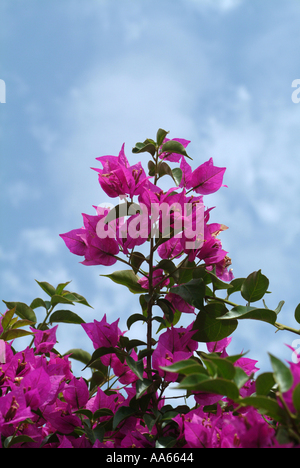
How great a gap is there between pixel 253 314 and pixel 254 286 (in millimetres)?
103

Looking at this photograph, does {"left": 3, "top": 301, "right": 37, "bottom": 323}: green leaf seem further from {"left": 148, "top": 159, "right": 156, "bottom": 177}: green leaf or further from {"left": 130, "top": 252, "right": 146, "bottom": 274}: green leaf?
{"left": 148, "top": 159, "right": 156, "bottom": 177}: green leaf

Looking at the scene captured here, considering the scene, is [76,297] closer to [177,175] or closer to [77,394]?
[77,394]

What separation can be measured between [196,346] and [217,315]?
102 mm

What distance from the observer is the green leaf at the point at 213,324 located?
A: 2.70 ft

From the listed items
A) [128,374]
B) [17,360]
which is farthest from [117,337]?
[17,360]

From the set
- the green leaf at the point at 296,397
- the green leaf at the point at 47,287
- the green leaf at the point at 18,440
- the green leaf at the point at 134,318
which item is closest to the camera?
the green leaf at the point at 296,397

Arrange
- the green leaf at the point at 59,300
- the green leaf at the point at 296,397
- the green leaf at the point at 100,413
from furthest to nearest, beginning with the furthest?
1. the green leaf at the point at 59,300
2. the green leaf at the point at 100,413
3. the green leaf at the point at 296,397

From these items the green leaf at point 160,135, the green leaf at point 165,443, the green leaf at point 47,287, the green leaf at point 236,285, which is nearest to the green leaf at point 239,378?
the green leaf at point 165,443

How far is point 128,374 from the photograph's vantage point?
2.96ft

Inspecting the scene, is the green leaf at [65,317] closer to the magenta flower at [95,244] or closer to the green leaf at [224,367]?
the magenta flower at [95,244]

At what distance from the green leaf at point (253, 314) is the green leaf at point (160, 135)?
449mm

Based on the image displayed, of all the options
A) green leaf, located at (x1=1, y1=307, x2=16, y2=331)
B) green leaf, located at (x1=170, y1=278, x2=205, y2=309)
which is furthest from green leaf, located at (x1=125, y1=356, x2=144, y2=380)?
green leaf, located at (x1=1, y1=307, x2=16, y2=331)

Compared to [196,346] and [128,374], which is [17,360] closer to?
[128,374]

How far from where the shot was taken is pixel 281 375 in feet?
1.46
